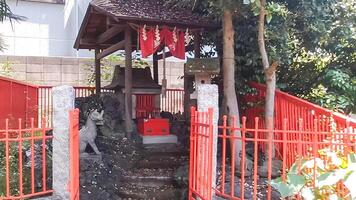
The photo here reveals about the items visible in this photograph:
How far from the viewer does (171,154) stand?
8.08 meters

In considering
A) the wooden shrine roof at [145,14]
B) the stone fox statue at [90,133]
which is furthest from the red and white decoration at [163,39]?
the stone fox statue at [90,133]

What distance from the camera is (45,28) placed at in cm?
1586

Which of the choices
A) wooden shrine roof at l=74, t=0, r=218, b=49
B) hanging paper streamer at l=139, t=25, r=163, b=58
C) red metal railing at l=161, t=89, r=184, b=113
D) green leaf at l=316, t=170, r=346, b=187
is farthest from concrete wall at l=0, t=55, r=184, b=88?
green leaf at l=316, t=170, r=346, b=187

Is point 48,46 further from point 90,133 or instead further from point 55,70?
point 90,133

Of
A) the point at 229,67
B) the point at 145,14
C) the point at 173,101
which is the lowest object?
the point at 173,101

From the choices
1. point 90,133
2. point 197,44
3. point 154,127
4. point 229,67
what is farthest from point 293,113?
point 90,133

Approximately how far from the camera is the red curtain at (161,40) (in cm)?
845

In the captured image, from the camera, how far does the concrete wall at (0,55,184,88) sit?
1277cm

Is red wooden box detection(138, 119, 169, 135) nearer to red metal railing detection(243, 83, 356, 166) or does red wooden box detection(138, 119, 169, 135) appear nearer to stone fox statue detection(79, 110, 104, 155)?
stone fox statue detection(79, 110, 104, 155)

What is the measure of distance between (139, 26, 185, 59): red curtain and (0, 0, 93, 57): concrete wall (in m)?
7.23

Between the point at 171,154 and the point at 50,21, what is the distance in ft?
33.9

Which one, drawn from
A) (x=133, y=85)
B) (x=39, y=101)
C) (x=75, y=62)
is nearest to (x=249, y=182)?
(x=133, y=85)

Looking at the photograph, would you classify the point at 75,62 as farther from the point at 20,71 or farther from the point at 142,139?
the point at 142,139

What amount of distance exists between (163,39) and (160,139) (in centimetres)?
215
